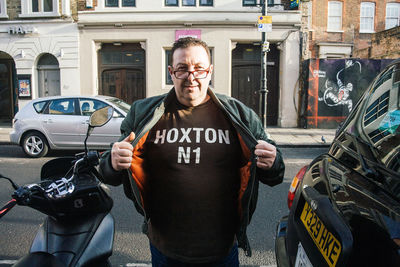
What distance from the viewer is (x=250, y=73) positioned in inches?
551

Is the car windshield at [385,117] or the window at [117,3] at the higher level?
the window at [117,3]

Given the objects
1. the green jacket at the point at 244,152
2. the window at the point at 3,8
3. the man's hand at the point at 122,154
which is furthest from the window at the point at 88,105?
the window at the point at 3,8

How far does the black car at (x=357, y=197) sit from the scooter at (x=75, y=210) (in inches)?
43.3

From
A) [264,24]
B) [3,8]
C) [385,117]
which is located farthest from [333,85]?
[3,8]

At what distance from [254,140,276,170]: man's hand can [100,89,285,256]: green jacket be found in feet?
0.16

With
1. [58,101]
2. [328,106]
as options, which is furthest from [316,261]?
[328,106]

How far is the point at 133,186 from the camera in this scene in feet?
5.44

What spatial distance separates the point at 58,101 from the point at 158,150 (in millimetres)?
7308

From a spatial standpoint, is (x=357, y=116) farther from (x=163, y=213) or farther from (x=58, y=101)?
(x=58, y=101)

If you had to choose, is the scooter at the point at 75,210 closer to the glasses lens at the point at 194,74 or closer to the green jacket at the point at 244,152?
the green jacket at the point at 244,152

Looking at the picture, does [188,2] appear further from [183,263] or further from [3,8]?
[183,263]

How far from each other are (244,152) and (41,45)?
49.2 ft

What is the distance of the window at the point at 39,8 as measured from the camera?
13938 millimetres

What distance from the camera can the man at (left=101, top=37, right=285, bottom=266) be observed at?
66.1 inches
